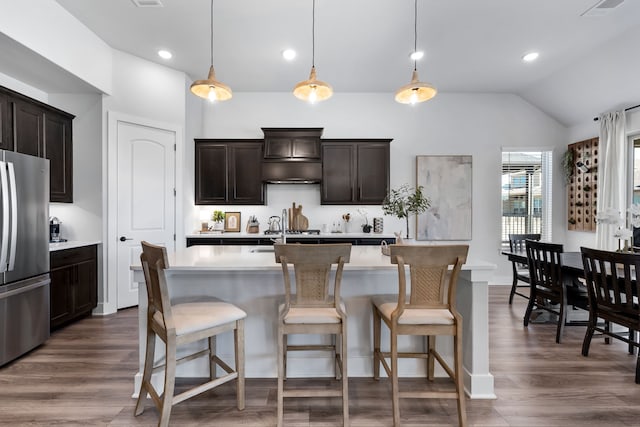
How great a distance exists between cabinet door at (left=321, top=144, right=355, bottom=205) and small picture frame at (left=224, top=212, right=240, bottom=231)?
1.40 meters

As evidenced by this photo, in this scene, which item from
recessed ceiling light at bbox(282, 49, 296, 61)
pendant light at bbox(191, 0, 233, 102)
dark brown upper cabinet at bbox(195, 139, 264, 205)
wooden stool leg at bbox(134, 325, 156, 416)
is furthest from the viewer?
dark brown upper cabinet at bbox(195, 139, 264, 205)

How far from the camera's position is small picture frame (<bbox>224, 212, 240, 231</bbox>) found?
518 cm

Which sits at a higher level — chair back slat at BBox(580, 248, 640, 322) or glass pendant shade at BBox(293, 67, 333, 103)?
glass pendant shade at BBox(293, 67, 333, 103)

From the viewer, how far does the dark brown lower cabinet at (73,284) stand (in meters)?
3.37

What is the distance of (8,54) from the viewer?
119 inches

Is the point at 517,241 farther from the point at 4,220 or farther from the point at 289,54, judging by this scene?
the point at 4,220

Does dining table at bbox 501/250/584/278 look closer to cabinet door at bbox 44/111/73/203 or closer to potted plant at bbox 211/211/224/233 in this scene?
potted plant at bbox 211/211/224/233

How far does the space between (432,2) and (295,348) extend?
3.32 m

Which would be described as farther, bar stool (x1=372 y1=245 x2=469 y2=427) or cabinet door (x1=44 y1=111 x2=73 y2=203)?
cabinet door (x1=44 y1=111 x2=73 y2=203)

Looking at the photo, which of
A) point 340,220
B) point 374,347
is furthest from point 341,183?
point 374,347

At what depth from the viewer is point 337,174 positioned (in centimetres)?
505

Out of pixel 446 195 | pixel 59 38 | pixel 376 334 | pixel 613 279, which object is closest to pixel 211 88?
pixel 59 38

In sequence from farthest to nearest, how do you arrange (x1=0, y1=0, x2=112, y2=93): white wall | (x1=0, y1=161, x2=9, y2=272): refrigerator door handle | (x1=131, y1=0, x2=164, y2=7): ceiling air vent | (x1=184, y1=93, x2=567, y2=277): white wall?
1. (x1=184, y1=93, x2=567, y2=277): white wall
2. (x1=131, y1=0, x2=164, y2=7): ceiling air vent
3. (x1=0, y1=0, x2=112, y2=93): white wall
4. (x1=0, y1=161, x2=9, y2=272): refrigerator door handle

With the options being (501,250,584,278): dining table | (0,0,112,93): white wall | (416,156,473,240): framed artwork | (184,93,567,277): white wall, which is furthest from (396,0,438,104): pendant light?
(0,0,112,93): white wall
